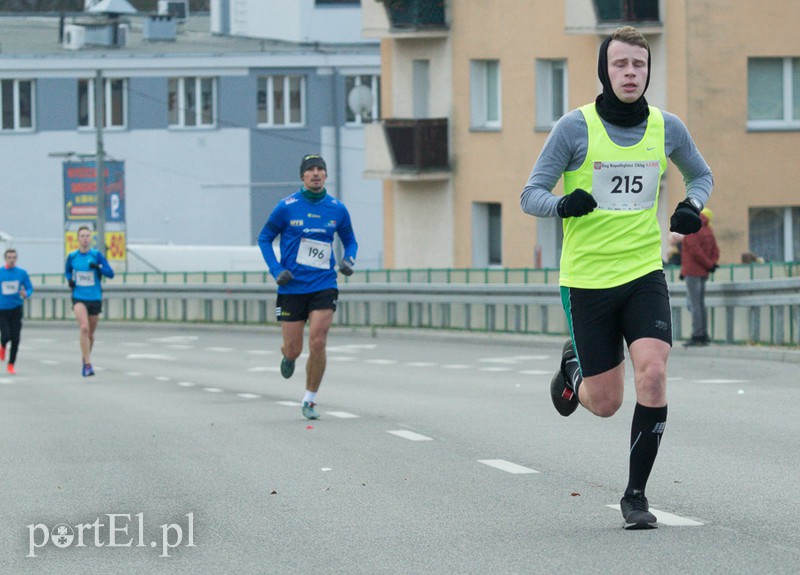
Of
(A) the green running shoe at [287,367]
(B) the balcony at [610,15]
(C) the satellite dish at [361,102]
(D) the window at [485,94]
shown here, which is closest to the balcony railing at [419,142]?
(D) the window at [485,94]

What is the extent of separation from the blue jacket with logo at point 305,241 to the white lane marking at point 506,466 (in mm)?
3481

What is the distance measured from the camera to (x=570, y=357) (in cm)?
872

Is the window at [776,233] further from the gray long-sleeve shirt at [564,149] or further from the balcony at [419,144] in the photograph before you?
the gray long-sleeve shirt at [564,149]

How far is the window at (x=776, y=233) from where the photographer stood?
35.4m

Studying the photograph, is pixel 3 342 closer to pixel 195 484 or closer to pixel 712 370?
pixel 712 370

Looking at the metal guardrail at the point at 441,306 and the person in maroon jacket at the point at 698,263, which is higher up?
the person in maroon jacket at the point at 698,263

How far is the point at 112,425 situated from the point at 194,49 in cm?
5240

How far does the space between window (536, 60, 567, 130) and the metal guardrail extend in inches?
230

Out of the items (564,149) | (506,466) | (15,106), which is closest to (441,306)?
Result: (506,466)

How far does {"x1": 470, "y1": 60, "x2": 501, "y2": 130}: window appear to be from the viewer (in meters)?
38.8

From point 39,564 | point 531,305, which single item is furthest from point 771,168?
point 39,564

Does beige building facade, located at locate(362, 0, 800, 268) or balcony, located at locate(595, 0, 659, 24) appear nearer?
beige building facade, located at locate(362, 0, 800, 268)

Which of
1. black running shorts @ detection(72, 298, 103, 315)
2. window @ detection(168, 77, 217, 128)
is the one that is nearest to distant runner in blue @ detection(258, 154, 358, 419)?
black running shorts @ detection(72, 298, 103, 315)

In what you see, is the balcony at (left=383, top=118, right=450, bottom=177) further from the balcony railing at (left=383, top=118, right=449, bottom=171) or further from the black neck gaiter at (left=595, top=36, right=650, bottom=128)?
the black neck gaiter at (left=595, top=36, right=650, bottom=128)
